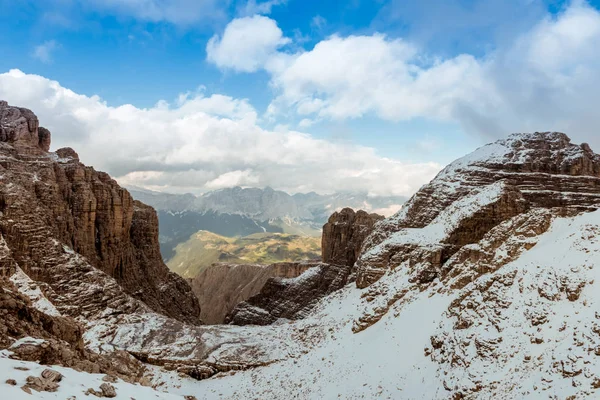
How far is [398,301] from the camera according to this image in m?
36.1

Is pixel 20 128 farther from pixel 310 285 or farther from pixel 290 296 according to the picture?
pixel 310 285

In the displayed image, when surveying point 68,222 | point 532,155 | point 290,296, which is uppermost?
point 532,155

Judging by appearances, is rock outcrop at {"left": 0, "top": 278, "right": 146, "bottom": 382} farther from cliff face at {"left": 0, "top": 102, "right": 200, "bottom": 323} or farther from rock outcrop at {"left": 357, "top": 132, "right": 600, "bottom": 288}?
rock outcrop at {"left": 357, "top": 132, "right": 600, "bottom": 288}

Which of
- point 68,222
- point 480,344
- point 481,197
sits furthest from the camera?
point 68,222

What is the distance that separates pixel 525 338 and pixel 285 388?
58.4 feet

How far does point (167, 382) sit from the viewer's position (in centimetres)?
3503

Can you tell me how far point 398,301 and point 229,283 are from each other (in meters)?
86.2

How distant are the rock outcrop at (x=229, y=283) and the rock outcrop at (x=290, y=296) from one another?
57.6 feet

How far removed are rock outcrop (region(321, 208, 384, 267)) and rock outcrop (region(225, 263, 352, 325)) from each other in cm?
258

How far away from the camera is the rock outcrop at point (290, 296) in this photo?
228 ft

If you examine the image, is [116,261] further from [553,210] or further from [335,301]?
[553,210]

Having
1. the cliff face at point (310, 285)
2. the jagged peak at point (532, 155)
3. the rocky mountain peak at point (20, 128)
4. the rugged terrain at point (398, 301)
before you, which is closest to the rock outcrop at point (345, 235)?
the cliff face at point (310, 285)

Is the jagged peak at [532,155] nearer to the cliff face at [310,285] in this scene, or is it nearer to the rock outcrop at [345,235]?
the cliff face at [310,285]

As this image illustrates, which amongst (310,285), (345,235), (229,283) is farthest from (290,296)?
(229,283)
